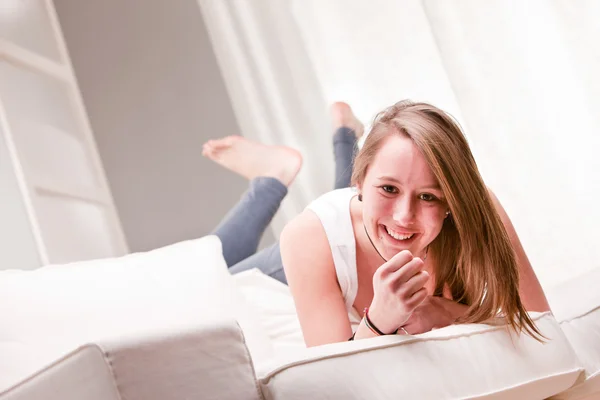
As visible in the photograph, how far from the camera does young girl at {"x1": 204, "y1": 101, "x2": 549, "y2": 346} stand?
4.01 ft

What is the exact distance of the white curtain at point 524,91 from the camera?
251 centimetres

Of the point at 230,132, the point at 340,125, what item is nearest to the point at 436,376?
the point at 340,125

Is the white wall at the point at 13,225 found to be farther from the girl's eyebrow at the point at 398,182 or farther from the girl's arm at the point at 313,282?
the girl's eyebrow at the point at 398,182

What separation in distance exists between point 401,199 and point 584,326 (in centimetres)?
37

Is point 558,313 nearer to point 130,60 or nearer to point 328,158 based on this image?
point 328,158

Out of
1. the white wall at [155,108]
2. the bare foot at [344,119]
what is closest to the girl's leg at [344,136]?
the bare foot at [344,119]

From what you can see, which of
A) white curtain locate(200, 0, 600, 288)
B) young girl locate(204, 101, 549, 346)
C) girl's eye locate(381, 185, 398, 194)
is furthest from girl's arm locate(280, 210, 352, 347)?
white curtain locate(200, 0, 600, 288)

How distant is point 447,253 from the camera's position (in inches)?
59.8

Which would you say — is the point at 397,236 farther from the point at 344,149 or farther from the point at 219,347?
the point at 344,149

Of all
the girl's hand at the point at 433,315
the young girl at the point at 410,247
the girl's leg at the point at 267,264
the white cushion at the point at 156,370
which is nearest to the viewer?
the white cushion at the point at 156,370

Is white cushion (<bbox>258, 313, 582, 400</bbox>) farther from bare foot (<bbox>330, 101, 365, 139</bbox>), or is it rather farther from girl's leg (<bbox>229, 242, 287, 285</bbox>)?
bare foot (<bbox>330, 101, 365, 139</bbox>)

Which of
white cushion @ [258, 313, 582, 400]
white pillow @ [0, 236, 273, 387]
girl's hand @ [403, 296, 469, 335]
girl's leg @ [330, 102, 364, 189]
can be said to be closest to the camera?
white cushion @ [258, 313, 582, 400]

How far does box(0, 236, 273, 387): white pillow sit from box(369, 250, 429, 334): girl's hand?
444mm

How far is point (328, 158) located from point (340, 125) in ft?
1.94
